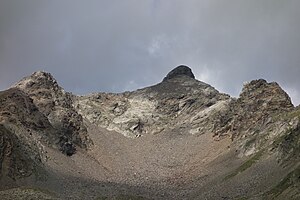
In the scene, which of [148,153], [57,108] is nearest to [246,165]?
[148,153]

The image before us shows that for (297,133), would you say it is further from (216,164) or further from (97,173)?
(97,173)

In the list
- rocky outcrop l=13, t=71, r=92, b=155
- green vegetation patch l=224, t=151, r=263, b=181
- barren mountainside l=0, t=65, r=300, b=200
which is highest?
rocky outcrop l=13, t=71, r=92, b=155

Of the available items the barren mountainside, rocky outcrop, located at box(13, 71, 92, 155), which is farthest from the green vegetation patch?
rocky outcrop, located at box(13, 71, 92, 155)

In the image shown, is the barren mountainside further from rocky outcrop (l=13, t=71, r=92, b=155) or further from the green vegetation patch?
the green vegetation patch

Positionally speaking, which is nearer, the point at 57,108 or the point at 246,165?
the point at 246,165

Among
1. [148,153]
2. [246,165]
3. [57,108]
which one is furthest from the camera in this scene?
[148,153]

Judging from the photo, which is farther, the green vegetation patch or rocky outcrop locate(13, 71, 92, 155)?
rocky outcrop locate(13, 71, 92, 155)

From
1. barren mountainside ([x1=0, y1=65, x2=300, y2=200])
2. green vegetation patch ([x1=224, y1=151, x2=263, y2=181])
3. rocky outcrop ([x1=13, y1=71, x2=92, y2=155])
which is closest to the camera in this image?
barren mountainside ([x1=0, y1=65, x2=300, y2=200])

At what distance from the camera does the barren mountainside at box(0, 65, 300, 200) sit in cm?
11356

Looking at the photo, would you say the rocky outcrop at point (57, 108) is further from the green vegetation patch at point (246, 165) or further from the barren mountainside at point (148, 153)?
the green vegetation patch at point (246, 165)

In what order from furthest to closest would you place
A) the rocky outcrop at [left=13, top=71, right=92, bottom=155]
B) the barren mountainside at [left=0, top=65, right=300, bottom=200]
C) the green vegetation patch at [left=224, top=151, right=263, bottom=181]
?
the rocky outcrop at [left=13, top=71, right=92, bottom=155] → the green vegetation patch at [left=224, top=151, right=263, bottom=181] → the barren mountainside at [left=0, top=65, right=300, bottom=200]

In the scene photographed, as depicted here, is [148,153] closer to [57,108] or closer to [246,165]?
[57,108]

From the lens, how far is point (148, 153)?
186 metres

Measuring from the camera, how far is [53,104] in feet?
589
